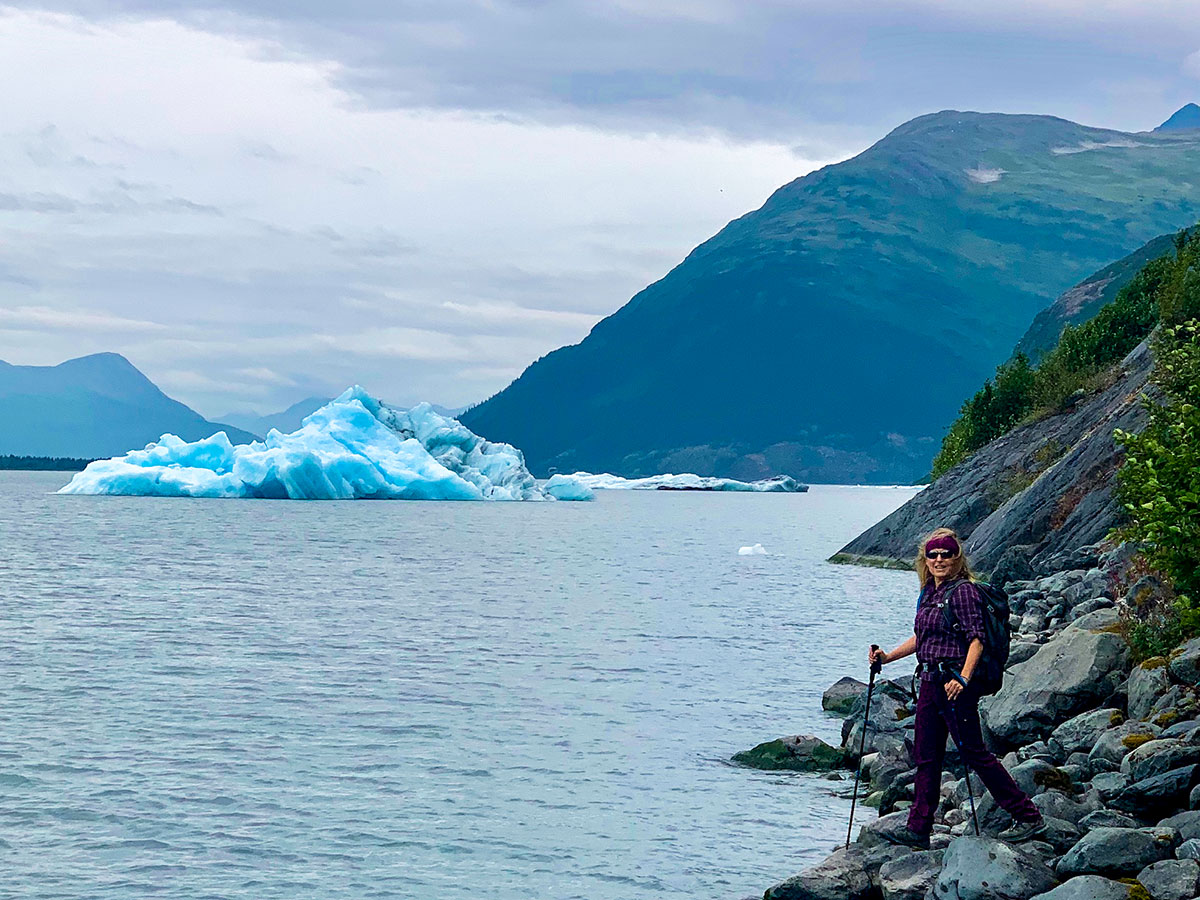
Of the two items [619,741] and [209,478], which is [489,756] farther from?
[209,478]

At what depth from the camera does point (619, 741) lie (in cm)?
2000

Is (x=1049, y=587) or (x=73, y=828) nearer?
(x=73, y=828)

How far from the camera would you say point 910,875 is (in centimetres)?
1084

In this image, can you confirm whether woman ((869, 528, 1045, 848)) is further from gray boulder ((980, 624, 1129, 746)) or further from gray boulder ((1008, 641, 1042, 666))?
gray boulder ((1008, 641, 1042, 666))

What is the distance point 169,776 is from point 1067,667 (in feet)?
36.9

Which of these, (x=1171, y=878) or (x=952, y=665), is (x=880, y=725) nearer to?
(x=952, y=665)

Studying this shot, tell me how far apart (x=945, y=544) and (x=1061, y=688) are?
5.63 meters

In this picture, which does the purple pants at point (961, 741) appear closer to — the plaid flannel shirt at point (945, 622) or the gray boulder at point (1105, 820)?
the plaid flannel shirt at point (945, 622)

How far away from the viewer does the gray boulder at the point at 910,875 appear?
1058 cm

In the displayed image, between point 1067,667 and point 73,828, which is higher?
point 1067,667

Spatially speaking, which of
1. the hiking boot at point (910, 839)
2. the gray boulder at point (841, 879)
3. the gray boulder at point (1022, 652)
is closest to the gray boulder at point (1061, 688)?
the gray boulder at point (1022, 652)

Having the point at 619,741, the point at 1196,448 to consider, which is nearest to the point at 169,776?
the point at 619,741

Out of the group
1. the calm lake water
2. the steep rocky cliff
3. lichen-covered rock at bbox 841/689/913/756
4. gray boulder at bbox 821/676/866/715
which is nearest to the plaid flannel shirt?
the calm lake water

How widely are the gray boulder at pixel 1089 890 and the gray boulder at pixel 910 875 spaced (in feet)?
3.77
